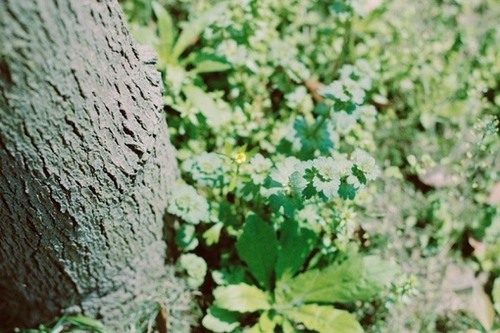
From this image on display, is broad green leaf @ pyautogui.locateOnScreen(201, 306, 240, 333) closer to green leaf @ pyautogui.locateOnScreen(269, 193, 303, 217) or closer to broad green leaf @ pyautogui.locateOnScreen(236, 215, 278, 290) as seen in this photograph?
broad green leaf @ pyautogui.locateOnScreen(236, 215, 278, 290)

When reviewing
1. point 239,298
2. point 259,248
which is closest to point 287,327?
point 239,298

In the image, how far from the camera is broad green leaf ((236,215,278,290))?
231 cm

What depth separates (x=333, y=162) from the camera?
1881 millimetres


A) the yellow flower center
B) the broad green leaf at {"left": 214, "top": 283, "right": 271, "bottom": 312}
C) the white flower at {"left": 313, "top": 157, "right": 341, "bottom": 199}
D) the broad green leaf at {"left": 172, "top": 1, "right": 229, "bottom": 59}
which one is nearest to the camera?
→ the white flower at {"left": 313, "top": 157, "right": 341, "bottom": 199}

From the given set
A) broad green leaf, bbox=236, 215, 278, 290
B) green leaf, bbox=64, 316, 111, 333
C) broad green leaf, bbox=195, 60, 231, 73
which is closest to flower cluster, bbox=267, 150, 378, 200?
broad green leaf, bbox=236, 215, 278, 290

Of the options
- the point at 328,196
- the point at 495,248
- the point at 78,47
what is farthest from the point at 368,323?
the point at 78,47

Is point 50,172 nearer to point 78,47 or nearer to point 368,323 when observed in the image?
point 78,47

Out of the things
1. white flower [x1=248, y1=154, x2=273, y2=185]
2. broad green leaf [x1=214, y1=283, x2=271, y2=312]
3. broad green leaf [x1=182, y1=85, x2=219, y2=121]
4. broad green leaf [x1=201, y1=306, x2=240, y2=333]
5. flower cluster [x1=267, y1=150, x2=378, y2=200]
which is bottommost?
broad green leaf [x1=201, y1=306, x2=240, y2=333]

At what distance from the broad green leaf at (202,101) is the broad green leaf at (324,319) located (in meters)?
1.02

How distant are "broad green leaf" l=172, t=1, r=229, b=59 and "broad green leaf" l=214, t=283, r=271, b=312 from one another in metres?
1.25

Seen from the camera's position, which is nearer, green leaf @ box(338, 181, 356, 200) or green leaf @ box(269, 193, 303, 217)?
green leaf @ box(338, 181, 356, 200)

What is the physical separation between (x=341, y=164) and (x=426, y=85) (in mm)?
1281

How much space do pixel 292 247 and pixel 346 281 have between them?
288 mm

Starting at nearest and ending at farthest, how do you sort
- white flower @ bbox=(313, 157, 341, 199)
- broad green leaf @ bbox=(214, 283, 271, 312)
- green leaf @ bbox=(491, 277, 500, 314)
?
white flower @ bbox=(313, 157, 341, 199), broad green leaf @ bbox=(214, 283, 271, 312), green leaf @ bbox=(491, 277, 500, 314)
